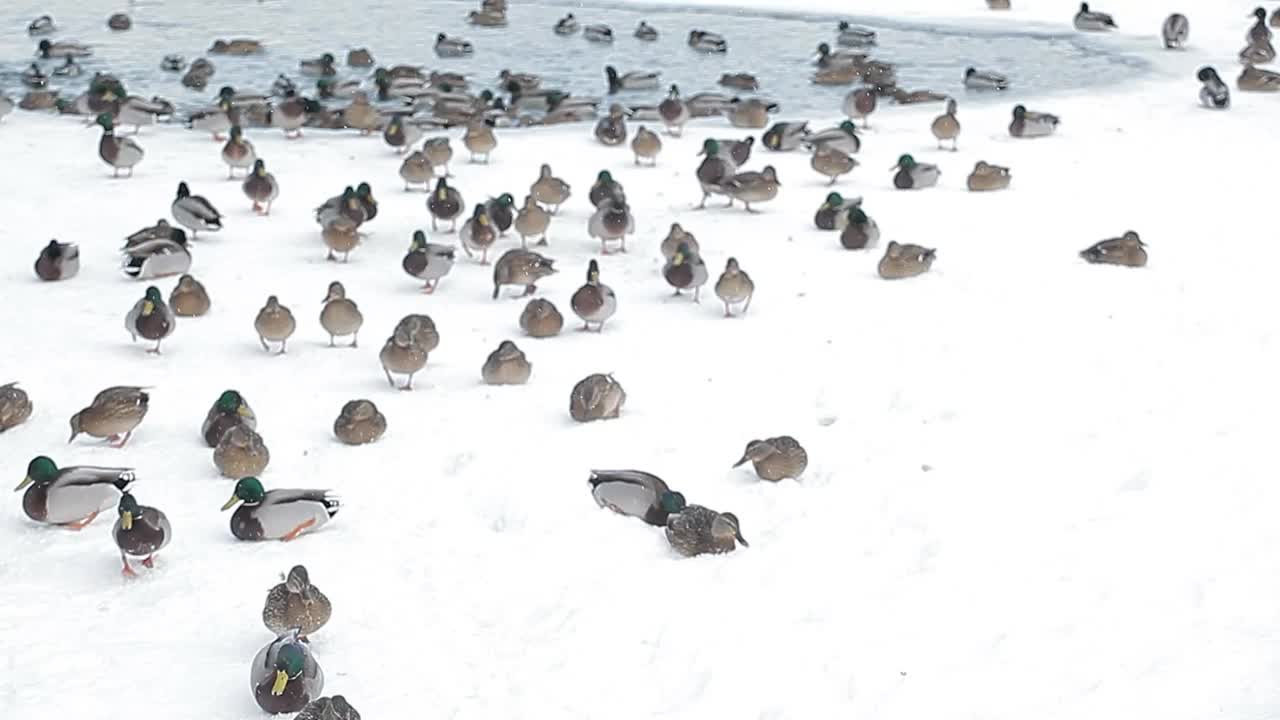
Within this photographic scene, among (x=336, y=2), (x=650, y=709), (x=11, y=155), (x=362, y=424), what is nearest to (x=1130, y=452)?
(x=650, y=709)

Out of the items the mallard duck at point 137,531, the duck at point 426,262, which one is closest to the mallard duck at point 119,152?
the duck at point 426,262

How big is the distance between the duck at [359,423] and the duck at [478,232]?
3363 mm

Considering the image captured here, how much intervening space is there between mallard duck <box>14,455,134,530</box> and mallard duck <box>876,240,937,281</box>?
19.0 feet

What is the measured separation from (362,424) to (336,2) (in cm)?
1962

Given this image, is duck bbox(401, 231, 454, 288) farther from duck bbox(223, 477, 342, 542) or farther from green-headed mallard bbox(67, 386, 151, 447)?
duck bbox(223, 477, 342, 542)

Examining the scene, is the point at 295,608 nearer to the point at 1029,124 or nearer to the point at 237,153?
the point at 237,153

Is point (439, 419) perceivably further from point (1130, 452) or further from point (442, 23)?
point (442, 23)

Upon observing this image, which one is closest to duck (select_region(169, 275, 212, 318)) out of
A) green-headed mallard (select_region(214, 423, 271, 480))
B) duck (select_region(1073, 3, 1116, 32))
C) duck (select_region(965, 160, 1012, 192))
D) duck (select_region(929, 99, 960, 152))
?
green-headed mallard (select_region(214, 423, 271, 480))

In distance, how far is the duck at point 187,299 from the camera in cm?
955

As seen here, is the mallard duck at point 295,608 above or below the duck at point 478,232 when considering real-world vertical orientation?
above

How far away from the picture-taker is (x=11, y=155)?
13.9 meters

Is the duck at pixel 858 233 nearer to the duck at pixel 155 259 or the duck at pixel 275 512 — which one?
the duck at pixel 155 259

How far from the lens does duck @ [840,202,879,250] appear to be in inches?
441

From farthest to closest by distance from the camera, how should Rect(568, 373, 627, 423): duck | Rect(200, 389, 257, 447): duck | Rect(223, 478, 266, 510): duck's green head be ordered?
Rect(568, 373, 627, 423): duck < Rect(200, 389, 257, 447): duck < Rect(223, 478, 266, 510): duck's green head
